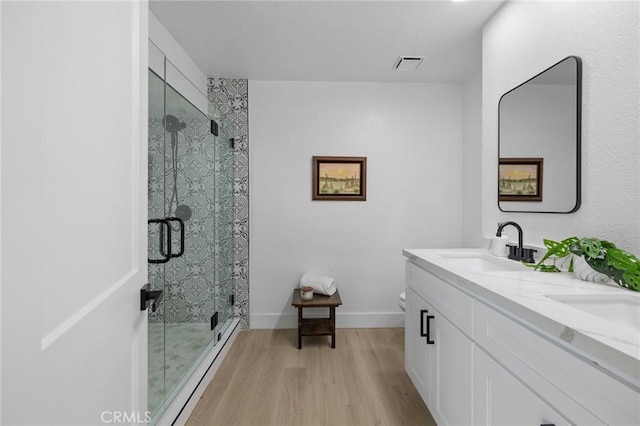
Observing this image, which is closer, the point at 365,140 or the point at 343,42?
the point at 343,42

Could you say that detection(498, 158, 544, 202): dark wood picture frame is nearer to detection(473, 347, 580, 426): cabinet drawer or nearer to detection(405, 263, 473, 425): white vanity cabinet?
detection(405, 263, 473, 425): white vanity cabinet

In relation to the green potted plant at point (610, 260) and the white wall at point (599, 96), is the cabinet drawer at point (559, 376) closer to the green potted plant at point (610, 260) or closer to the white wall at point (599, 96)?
the green potted plant at point (610, 260)

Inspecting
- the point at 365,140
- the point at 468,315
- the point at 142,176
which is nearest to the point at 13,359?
the point at 142,176

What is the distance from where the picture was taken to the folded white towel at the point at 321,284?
9.31ft

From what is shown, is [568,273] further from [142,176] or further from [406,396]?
[142,176]

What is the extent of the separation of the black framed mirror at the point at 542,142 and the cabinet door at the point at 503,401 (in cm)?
87

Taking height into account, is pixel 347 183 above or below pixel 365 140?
below

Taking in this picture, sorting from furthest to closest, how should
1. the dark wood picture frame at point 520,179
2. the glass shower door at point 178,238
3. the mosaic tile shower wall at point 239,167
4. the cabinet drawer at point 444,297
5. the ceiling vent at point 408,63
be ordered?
the mosaic tile shower wall at point 239,167
the ceiling vent at point 408,63
the dark wood picture frame at point 520,179
the glass shower door at point 178,238
the cabinet drawer at point 444,297

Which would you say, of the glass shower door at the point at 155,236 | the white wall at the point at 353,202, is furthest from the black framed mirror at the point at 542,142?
the glass shower door at the point at 155,236

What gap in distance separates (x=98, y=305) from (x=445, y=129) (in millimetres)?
3230

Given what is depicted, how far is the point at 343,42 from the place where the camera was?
235cm

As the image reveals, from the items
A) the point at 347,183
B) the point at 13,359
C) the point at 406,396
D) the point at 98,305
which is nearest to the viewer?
the point at 13,359

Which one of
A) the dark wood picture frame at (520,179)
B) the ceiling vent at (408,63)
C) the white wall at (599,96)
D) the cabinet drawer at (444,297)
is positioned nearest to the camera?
the white wall at (599,96)
